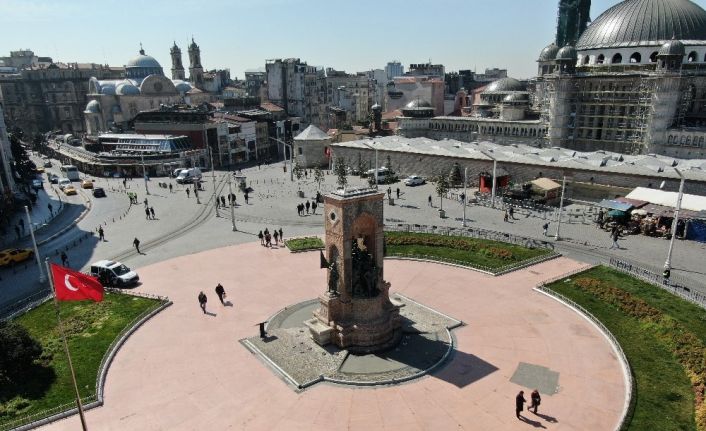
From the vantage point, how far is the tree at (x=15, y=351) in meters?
19.7

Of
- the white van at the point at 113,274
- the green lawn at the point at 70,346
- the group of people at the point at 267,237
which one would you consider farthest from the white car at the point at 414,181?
the green lawn at the point at 70,346

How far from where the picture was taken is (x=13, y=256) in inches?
1346

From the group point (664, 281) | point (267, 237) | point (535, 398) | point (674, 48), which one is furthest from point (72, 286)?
point (674, 48)

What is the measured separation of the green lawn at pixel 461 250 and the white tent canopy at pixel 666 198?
13.0 meters

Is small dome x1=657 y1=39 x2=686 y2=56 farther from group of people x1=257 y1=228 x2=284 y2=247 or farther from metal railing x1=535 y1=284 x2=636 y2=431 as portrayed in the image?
group of people x1=257 y1=228 x2=284 y2=247

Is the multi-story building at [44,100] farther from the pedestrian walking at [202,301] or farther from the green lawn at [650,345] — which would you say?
the green lawn at [650,345]

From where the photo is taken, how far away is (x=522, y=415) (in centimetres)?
1756

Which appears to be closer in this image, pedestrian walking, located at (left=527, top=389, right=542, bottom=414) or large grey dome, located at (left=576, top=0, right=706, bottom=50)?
pedestrian walking, located at (left=527, top=389, right=542, bottom=414)

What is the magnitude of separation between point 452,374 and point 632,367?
24.5 feet

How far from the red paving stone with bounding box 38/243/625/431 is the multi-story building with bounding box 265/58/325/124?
269 ft

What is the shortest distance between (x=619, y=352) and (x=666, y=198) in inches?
945

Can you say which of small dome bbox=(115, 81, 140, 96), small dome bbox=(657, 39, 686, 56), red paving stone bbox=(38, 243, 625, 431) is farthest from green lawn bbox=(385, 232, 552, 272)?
small dome bbox=(115, 81, 140, 96)

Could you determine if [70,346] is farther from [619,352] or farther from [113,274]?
[619,352]

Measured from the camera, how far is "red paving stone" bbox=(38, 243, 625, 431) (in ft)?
57.8
